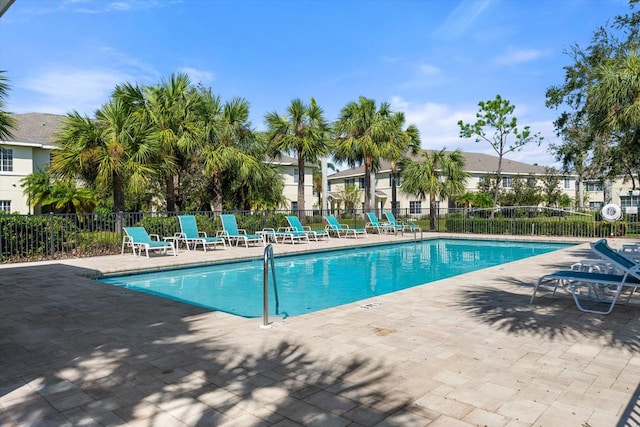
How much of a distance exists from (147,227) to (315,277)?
726 cm

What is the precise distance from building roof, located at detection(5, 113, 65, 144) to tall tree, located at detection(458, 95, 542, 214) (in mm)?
24892

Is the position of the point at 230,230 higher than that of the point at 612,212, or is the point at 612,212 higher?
the point at 612,212

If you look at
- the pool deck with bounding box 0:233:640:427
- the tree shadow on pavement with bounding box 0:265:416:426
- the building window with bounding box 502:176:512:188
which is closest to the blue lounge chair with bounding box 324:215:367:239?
the pool deck with bounding box 0:233:640:427

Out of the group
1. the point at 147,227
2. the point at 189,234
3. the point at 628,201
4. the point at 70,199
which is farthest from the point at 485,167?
the point at 147,227

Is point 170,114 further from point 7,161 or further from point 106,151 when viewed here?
point 7,161

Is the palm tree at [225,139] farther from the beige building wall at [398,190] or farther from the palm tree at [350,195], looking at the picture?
the palm tree at [350,195]

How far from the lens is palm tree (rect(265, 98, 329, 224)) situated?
20.4m

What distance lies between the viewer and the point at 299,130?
20750mm

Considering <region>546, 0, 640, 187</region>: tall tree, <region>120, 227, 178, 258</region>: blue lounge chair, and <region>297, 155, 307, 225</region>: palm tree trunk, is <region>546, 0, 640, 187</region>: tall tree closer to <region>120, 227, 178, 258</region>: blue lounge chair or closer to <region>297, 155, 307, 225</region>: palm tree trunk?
<region>297, 155, 307, 225</region>: palm tree trunk

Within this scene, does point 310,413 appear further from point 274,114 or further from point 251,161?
point 274,114

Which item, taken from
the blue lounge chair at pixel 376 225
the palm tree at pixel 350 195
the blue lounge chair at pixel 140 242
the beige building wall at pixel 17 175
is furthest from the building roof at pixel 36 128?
the palm tree at pixel 350 195

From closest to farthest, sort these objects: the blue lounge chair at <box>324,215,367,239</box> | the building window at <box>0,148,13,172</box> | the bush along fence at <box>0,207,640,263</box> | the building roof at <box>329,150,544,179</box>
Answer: the bush along fence at <box>0,207,640,263</box>
the blue lounge chair at <box>324,215,367,239</box>
the building window at <box>0,148,13,172</box>
the building roof at <box>329,150,544,179</box>

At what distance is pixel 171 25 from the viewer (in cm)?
1355

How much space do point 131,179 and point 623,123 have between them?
43.3 feet
